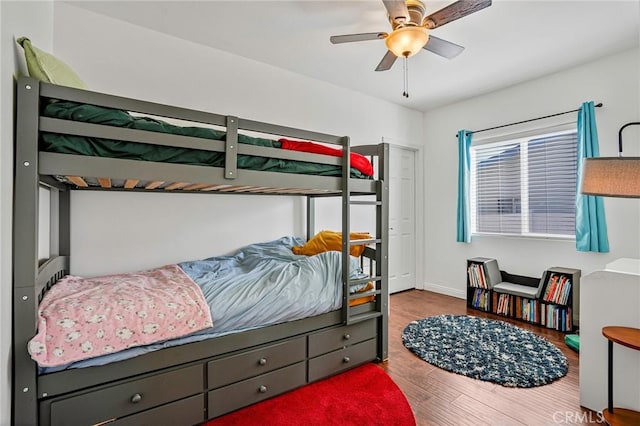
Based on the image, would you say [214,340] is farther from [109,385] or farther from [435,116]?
[435,116]

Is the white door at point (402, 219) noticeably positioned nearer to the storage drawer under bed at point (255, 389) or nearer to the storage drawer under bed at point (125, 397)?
the storage drawer under bed at point (255, 389)

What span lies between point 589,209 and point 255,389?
11.0 feet

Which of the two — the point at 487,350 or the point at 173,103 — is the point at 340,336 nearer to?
the point at 487,350

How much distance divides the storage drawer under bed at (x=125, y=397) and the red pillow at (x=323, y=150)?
1.37m

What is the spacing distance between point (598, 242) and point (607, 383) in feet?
5.75

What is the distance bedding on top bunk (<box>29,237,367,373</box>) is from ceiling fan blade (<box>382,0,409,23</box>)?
158 cm

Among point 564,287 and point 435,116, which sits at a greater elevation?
point 435,116

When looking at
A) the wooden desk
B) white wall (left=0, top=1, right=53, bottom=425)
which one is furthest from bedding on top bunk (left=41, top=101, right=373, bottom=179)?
the wooden desk

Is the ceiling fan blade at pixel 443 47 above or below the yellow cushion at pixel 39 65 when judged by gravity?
above

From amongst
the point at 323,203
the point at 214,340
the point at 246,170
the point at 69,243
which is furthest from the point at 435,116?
the point at 69,243

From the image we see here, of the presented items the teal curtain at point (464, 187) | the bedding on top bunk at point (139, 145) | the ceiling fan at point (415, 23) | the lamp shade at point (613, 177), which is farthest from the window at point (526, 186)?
the bedding on top bunk at point (139, 145)

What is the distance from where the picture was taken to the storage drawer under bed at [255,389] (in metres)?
1.71

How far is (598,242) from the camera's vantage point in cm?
295

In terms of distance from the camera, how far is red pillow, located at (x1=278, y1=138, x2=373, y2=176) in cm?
197
